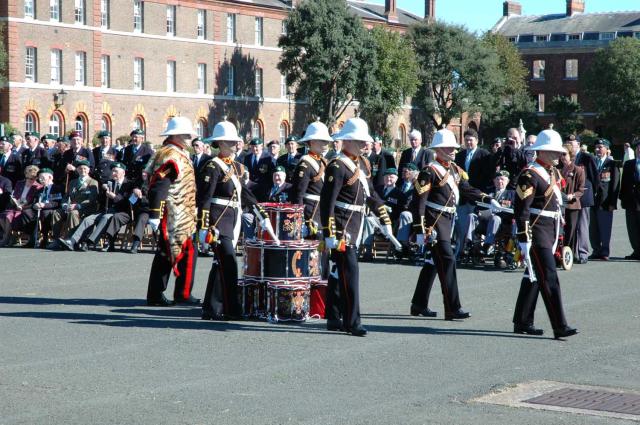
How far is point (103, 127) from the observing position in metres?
70.1

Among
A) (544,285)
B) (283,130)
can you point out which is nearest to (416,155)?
(544,285)

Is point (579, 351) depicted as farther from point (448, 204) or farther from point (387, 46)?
point (387, 46)

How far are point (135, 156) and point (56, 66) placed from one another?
45972 millimetres

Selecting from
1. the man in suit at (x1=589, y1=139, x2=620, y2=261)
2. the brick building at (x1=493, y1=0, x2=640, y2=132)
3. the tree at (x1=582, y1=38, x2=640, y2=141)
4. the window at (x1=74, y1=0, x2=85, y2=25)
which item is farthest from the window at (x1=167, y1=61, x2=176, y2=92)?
the man in suit at (x1=589, y1=139, x2=620, y2=261)

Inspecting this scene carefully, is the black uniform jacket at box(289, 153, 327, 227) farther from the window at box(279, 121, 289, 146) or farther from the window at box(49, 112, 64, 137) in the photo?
the window at box(279, 121, 289, 146)

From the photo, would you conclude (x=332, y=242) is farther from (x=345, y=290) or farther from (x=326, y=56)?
(x=326, y=56)

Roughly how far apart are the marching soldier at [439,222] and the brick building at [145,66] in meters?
54.1

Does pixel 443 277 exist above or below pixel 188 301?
above

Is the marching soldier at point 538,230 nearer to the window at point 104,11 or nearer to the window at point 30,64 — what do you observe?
the window at point 30,64

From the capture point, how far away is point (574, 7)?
116688 mm

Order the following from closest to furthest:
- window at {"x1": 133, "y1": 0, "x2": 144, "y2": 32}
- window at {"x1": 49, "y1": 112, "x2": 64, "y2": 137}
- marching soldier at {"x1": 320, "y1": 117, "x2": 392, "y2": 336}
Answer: marching soldier at {"x1": 320, "y1": 117, "x2": 392, "y2": 336} → window at {"x1": 49, "y1": 112, "x2": 64, "y2": 137} → window at {"x1": 133, "y1": 0, "x2": 144, "y2": 32}

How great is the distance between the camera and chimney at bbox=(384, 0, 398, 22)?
97750mm

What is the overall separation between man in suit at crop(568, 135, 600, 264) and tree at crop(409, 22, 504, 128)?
240 feet

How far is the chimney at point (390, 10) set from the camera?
97750 mm
